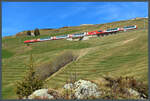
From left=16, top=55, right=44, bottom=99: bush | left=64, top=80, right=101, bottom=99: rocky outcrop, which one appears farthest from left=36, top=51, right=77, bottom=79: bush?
left=64, top=80, right=101, bottom=99: rocky outcrop

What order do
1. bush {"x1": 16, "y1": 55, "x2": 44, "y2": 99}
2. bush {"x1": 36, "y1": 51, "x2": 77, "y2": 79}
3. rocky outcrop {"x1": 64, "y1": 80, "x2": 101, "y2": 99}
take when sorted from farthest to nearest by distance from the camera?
bush {"x1": 36, "y1": 51, "x2": 77, "y2": 79} < bush {"x1": 16, "y1": 55, "x2": 44, "y2": 99} < rocky outcrop {"x1": 64, "y1": 80, "x2": 101, "y2": 99}

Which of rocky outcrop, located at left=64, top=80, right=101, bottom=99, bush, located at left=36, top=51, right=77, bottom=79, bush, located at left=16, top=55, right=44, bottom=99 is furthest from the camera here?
bush, located at left=36, top=51, right=77, bottom=79

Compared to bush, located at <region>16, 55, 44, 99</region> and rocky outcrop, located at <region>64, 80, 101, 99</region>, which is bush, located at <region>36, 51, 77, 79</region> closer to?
bush, located at <region>16, 55, 44, 99</region>

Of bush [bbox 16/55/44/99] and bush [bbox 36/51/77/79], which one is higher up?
bush [bbox 36/51/77/79]

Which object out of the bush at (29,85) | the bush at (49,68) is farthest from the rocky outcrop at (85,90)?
the bush at (49,68)

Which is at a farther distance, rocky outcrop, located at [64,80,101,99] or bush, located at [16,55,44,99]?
bush, located at [16,55,44,99]

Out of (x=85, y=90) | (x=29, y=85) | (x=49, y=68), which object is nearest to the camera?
(x=85, y=90)

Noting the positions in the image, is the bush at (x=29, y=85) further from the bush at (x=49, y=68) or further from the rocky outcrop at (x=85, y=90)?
the rocky outcrop at (x=85, y=90)

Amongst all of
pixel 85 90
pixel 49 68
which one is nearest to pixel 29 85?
pixel 85 90

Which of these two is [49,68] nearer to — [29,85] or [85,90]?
[29,85]

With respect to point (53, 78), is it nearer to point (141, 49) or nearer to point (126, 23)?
point (141, 49)

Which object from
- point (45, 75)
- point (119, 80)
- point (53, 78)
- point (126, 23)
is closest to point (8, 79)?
point (45, 75)

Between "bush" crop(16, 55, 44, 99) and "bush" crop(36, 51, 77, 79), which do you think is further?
"bush" crop(36, 51, 77, 79)

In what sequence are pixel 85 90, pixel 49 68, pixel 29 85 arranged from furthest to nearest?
pixel 49 68, pixel 29 85, pixel 85 90
